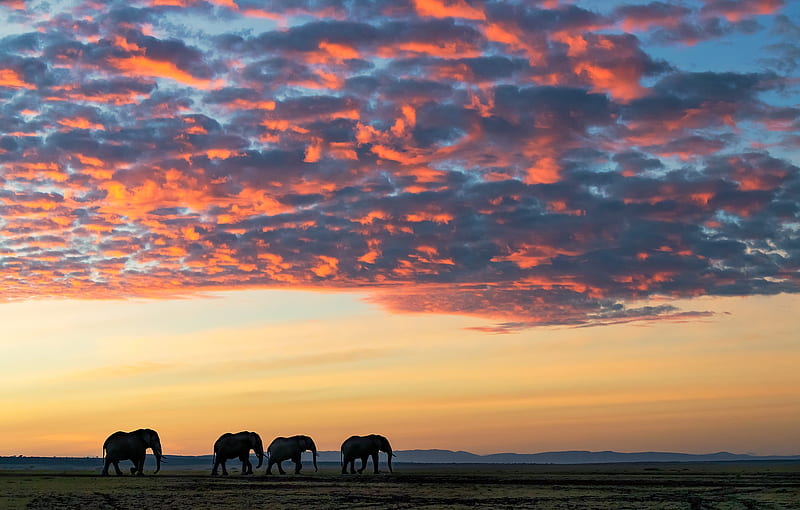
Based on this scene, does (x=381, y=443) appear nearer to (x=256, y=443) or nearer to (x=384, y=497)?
(x=256, y=443)

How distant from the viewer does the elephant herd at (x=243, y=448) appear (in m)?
76.4

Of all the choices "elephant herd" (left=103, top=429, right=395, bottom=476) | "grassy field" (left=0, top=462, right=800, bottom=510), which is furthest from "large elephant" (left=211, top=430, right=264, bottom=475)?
"grassy field" (left=0, top=462, right=800, bottom=510)

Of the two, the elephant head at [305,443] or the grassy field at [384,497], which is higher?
the elephant head at [305,443]

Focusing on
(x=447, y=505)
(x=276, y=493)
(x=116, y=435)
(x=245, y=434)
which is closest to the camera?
(x=447, y=505)

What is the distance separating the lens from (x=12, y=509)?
3728 cm

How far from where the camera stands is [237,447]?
85438 millimetres

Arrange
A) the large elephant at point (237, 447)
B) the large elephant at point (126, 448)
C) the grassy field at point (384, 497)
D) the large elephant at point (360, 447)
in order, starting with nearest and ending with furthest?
the grassy field at point (384, 497) → the large elephant at point (126, 448) → the large elephant at point (237, 447) → the large elephant at point (360, 447)

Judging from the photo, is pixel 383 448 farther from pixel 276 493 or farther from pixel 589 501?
pixel 589 501

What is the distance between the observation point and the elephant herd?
251 feet

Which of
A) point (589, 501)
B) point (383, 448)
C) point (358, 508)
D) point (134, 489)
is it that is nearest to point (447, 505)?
point (358, 508)

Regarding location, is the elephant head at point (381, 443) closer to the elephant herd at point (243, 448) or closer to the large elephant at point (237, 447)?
the elephant herd at point (243, 448)

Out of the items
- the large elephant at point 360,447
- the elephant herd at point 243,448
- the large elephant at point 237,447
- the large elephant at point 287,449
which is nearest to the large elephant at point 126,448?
the elephant herd at point 243,448

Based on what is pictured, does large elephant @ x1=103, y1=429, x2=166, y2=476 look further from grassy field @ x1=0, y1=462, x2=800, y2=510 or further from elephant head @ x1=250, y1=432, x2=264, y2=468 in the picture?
grassy field @ x1=0, y1=462, x2=800, y2=510

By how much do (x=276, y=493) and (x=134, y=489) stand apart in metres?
8.64
